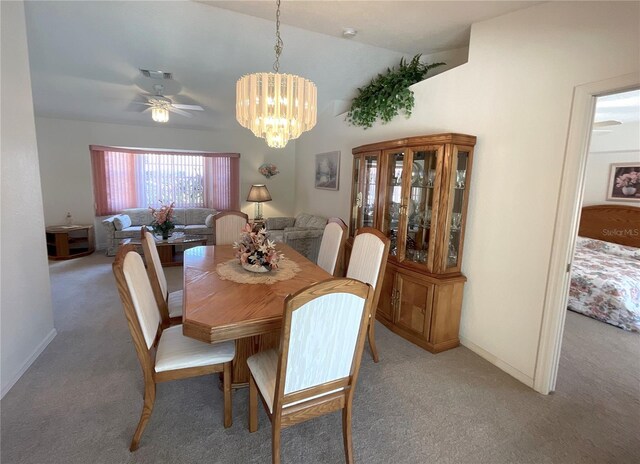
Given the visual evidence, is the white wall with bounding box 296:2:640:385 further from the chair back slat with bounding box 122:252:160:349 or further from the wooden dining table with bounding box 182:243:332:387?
the chair back slat with bounding box 122:252:160:349

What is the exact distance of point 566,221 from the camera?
1.96 m

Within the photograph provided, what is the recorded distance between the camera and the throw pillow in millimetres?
5133

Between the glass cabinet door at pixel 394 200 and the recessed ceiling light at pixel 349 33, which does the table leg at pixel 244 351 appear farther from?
the recessed ceiling light at pixel 349 33

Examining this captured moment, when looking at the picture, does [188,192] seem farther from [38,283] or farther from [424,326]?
[424,326]

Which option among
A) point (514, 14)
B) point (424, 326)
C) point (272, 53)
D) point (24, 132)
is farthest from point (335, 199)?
point (24, 132)

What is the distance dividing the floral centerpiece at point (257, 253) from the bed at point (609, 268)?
298cm

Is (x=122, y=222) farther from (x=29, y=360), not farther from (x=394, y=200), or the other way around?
(x=394, y=200)

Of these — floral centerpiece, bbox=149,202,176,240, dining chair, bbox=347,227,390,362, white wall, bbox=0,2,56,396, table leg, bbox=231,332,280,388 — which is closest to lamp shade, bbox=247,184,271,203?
floral centerpiece, bbox=149,202,176,240

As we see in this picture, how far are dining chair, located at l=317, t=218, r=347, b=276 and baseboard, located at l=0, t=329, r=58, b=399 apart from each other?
90.7 inches

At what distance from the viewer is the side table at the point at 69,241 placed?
4.91 meters

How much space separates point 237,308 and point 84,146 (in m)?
5.66

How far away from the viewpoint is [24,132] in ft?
7.41

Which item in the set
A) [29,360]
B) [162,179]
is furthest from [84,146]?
[29,360]

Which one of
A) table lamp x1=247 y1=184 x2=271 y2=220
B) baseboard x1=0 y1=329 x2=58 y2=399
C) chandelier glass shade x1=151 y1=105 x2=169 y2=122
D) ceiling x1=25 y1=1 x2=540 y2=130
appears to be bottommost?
baseboard x1=0 y1=329 x2=58 y2=399
